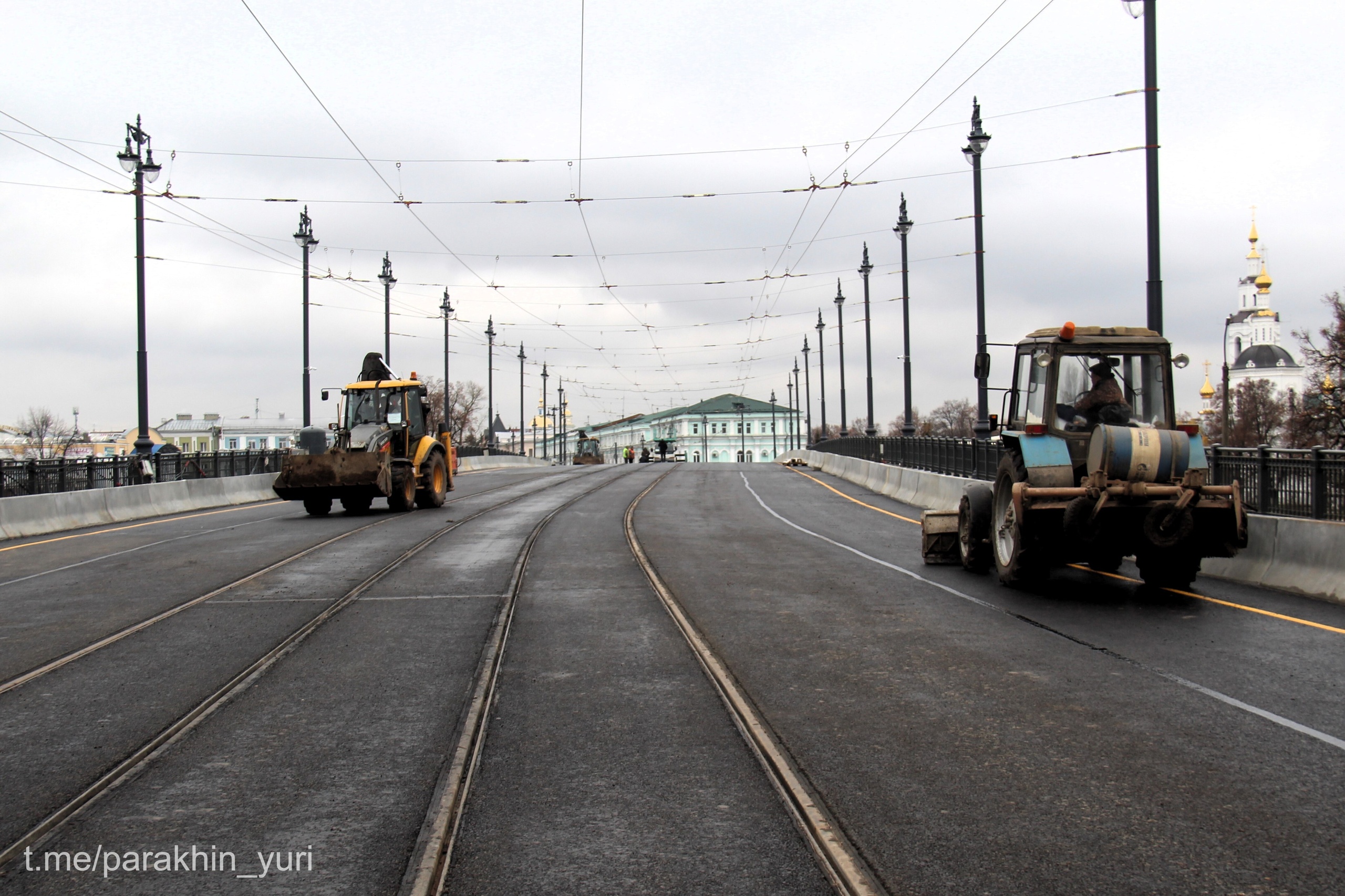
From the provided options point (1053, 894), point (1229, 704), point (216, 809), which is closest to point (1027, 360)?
point (1229, 704)

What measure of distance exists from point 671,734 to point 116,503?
20.5 meters

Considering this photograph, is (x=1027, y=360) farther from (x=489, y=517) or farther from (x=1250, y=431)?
(x=1250, y=431)

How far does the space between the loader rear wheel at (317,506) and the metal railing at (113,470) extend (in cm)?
462

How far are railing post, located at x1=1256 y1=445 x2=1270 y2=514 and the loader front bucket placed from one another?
1584 centimetres

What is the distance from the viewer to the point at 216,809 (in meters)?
4.72

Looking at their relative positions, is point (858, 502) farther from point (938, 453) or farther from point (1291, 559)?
point (1291, 559)

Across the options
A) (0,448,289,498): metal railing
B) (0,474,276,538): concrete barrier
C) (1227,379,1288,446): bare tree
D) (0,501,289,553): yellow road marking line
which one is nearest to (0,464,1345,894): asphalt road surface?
(0,501,289,553): yellow road marking line

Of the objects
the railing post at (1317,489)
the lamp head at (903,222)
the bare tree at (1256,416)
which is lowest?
the railing post at (1317,489)

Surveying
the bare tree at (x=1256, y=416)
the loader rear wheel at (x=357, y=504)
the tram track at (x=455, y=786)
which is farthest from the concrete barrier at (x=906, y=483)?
the bare tree at (x=1256, y=416)

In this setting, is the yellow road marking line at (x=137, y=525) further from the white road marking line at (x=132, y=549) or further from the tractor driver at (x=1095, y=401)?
the tractor driver at (x=1095, y=401)

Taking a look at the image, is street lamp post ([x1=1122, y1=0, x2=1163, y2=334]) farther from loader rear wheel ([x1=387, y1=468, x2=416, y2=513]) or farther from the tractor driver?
loader rear wheel ([x1=387, y1=468, x2=416, y2=513])

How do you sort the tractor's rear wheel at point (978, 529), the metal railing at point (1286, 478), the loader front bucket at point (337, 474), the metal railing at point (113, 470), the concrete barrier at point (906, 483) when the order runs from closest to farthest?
the metal railing at point (1286, 478) < the tractor's rear wheel at point (978, 529) < the metal railing at point (113, 470) < the loader front bucket at point (337, 474) < the concrete barrier at point (906, 483)

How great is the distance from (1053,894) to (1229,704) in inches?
130

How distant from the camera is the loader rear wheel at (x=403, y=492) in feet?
74.3
